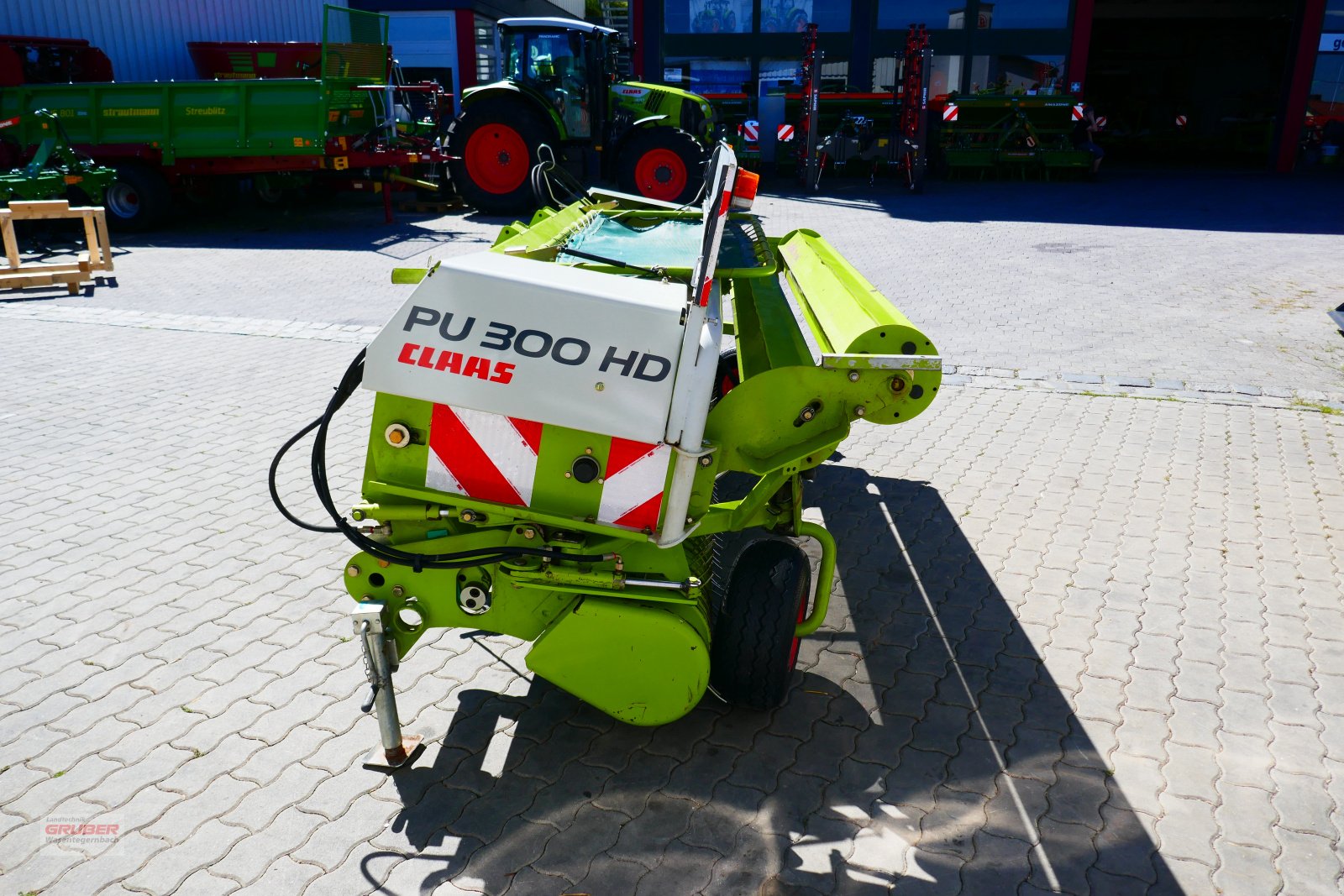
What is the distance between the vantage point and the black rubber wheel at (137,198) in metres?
13.6

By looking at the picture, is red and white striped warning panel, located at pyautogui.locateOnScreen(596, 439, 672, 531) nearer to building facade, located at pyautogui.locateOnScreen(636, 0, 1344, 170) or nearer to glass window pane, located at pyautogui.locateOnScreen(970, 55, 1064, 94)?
building facade, located at pyautogui.locateOnScreen(636, 0, 1344, 170)

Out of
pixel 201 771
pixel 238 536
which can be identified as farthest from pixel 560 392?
pixel 238 536

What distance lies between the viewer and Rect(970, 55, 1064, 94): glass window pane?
72.4 feet

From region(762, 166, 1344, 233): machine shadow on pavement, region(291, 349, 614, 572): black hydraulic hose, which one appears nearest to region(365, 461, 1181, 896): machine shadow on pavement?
region(291, 349, 614, 572): black hydraulic hose

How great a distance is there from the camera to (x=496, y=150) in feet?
47.9

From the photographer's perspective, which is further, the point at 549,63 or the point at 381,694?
the point at 549,63

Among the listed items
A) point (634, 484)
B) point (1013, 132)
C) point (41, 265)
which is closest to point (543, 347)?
point (634, 484)

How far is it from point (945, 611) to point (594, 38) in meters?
12.8

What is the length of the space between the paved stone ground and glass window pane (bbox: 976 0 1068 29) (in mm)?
18591

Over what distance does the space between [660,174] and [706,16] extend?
31.4 feet

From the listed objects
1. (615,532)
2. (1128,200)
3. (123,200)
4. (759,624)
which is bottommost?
(759,624)

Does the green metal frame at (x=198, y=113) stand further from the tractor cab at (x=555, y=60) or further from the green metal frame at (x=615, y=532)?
the green metal frame at (x=615, y=532)

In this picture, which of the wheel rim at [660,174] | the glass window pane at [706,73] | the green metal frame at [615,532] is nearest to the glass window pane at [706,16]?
the glass window pane at [706,73]

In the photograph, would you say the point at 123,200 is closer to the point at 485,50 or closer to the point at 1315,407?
the point at 485,50
